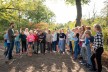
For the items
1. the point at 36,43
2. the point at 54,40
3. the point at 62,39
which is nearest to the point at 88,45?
the point at 62,39

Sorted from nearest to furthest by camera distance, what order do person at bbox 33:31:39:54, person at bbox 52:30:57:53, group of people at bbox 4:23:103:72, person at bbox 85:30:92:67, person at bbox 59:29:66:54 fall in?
person at bbox 85:30:92:67 → group of people at bbox 4:23:103:72 → person at bbox 59:29:66:54 → person at bbox 33:31:39:54 → person at bbox 52:30:57:53

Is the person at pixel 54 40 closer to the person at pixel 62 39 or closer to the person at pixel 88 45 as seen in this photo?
the person at pixel 62 39

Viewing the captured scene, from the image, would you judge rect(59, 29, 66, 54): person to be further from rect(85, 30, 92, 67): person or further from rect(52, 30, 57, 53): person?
rect(85, 30, 92, 67): person

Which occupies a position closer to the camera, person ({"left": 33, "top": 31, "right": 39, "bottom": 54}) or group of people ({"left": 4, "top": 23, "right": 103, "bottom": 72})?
group of people ({"left": 4, "top": 23, "right": 103, "bottom": 72})

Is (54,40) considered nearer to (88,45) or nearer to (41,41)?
(41,41)

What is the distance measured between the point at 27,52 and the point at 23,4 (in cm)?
1104

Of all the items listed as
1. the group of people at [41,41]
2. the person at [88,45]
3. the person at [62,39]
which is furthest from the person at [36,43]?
the person at [88,45]

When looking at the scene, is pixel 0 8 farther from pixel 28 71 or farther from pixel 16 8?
pixel 28 71

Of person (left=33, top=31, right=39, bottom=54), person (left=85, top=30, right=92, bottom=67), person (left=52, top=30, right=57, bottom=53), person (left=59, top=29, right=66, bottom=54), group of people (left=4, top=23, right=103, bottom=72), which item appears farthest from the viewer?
person (left=52, top=30, right=57, bottom=53)

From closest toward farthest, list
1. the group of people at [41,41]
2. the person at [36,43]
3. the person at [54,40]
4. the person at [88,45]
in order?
the person at [88,45]
the group of people at [41,41]
the person at [36,43]
the person at [54,40]

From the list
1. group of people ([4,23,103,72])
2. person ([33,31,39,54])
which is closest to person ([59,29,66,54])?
group of people ([4,23,103,72])

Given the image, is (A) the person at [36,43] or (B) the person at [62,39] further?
(A) the person at [36,43]

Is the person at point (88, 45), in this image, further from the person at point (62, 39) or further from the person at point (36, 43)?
the person at point (36, 43)

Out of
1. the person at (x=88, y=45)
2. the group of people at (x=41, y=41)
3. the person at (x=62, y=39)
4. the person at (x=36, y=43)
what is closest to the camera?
the person at (x=88, y=45)
